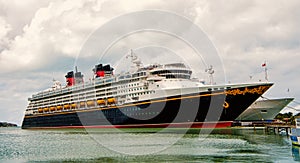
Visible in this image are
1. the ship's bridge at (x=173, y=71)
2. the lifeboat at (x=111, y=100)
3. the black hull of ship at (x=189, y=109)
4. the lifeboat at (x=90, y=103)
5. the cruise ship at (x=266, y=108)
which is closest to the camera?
the black hull of ship at (x=189, y=109)

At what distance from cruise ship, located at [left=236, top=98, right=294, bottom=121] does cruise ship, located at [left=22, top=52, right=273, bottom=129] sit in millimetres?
11675

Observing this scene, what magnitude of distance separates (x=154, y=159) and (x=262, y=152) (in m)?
7.91

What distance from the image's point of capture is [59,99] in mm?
79312

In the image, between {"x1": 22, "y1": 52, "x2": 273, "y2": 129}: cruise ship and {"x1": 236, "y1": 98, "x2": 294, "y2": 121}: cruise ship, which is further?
{"x1": 236, "y1": 98, "x2": 294, "y2": 121}: cruise ship

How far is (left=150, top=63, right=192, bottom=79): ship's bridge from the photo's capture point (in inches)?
2120

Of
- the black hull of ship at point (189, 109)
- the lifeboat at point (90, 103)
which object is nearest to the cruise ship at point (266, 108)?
the black hull of ship at point (189, 109)

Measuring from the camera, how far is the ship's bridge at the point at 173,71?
53.8m

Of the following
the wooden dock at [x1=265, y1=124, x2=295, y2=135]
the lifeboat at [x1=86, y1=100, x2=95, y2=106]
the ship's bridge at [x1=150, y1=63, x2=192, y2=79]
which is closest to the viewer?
the wooden dock at [x1=265, y1=124, x2=295, y2=135]

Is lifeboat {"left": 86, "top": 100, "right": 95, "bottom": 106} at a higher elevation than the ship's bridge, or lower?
lower

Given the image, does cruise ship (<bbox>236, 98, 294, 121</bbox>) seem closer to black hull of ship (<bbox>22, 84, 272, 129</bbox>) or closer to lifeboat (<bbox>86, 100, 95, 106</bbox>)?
black hull of ship (<bbox>22, 84, 272, 129</bbox>)

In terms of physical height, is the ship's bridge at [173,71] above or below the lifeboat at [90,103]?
above

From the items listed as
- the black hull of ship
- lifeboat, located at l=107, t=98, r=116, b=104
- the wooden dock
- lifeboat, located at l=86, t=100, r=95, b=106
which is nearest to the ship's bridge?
the black hull of ship

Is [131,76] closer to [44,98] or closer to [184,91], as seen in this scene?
[184,91]

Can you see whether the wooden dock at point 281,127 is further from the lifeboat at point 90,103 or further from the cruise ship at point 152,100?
the lifeboat at point 90,103
